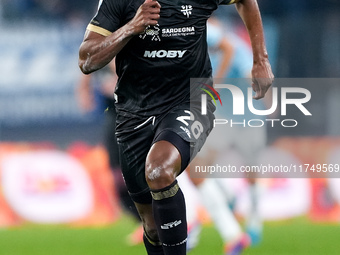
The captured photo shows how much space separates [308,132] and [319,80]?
422mm

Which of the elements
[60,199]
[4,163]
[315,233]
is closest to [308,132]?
[315,233]

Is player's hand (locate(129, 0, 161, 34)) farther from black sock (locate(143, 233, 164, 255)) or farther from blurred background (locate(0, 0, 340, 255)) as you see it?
blurred background (locate(0, 0, 340, 255))

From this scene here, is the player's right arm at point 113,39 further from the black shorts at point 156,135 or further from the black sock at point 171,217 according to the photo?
the black sock at point 171,217

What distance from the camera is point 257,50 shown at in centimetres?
416

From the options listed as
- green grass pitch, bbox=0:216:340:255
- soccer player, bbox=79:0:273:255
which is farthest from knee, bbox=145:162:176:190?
green grass pitch, bbox=0:216:340:255

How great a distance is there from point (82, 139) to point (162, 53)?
1881mm

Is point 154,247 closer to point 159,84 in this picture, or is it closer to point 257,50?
point 159,84

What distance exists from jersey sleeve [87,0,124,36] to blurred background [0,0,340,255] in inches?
A: 68.6

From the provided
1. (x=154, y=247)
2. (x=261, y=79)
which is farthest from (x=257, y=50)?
(x=154, y=247)

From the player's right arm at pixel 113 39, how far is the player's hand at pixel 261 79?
83 cm

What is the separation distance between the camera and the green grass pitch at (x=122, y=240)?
5.31m

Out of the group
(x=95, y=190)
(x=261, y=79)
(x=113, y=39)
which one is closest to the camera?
(x=113, y=39)

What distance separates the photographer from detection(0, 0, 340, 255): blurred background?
539 centimetres

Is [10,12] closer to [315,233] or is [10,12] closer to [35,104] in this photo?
[35,104]
